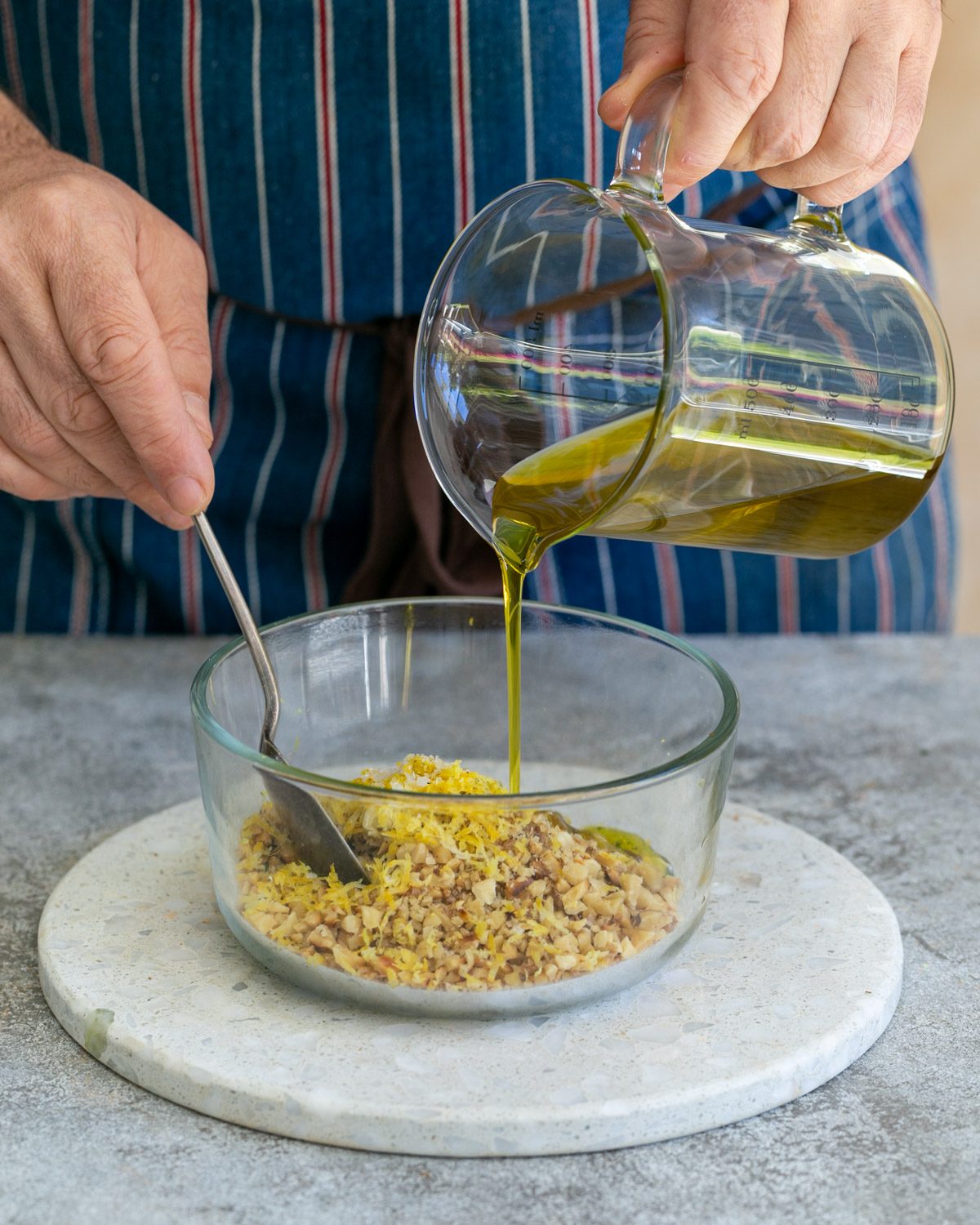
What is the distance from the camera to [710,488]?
2.36ft

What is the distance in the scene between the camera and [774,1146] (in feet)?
2.07

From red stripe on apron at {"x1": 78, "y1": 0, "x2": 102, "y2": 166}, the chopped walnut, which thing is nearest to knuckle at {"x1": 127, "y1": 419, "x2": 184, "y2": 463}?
the chopped walnut

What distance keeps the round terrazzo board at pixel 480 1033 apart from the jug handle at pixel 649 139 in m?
0.42

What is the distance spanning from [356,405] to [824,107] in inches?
22.2

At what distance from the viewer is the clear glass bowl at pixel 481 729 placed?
684 mm

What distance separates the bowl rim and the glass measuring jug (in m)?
0.09

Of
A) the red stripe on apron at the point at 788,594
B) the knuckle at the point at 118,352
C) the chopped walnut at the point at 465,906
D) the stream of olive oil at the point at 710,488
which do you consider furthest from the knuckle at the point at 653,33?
the red stripe on apron at the point at 788,594

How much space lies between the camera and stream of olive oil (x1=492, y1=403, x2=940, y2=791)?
69cm

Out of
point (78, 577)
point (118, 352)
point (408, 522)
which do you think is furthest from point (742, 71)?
point (78, 577)

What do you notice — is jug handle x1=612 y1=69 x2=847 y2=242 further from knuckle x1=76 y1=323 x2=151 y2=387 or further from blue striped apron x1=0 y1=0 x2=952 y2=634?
blue striped apron x1=0 y1=0 x2=952 y2=634

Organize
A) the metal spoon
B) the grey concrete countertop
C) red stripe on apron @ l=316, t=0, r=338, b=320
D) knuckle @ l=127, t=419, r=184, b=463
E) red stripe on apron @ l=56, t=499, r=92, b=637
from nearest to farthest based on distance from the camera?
the grey concrete countertop → the metal spoon → knuckle @ l=127, t=419, r=184, b=463 → red stripe on apron @ l=316, t=0, r=338, b=320 → red stripe on apron @ l=56, t=499, r=92, b=637

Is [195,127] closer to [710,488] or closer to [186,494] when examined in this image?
[186,494]

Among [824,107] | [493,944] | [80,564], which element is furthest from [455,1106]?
[80,564]

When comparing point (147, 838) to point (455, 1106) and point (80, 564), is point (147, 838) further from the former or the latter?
point (80, 564)
